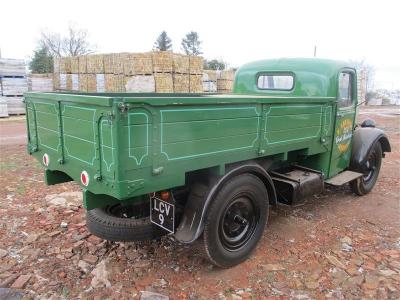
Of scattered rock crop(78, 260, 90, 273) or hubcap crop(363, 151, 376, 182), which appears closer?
scattered rock crop(78, 260, 90, 273)

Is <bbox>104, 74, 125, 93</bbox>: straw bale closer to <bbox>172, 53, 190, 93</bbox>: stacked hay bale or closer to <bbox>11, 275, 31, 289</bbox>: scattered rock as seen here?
<bbox>172, 53, 190, 93</bbox>: stacked hay bale

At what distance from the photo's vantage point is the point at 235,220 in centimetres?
342

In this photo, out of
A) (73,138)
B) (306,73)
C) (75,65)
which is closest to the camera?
(73,138)

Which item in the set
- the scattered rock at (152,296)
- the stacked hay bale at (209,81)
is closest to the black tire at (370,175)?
the scattered rock at (152,296)

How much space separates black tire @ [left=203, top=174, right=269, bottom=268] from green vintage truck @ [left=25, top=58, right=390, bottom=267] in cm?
1

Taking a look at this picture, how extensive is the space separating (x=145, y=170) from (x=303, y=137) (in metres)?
2.21

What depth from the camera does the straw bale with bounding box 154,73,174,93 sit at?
13.7 m

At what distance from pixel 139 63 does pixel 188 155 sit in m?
11.7

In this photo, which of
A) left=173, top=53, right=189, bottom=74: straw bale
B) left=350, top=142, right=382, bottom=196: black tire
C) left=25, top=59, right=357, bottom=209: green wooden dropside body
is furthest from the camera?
left=173, top=53, right=189, bottom=74: straw bale

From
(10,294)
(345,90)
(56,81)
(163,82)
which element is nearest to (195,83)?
(163,82)

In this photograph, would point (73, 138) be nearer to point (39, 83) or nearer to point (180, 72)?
point (180, 72)

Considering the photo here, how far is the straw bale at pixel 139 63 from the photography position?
13586 mm

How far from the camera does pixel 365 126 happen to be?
5961 millimetres

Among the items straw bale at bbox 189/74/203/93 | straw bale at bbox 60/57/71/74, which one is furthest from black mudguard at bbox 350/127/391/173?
straw bale at bbox 60/57/71/74
